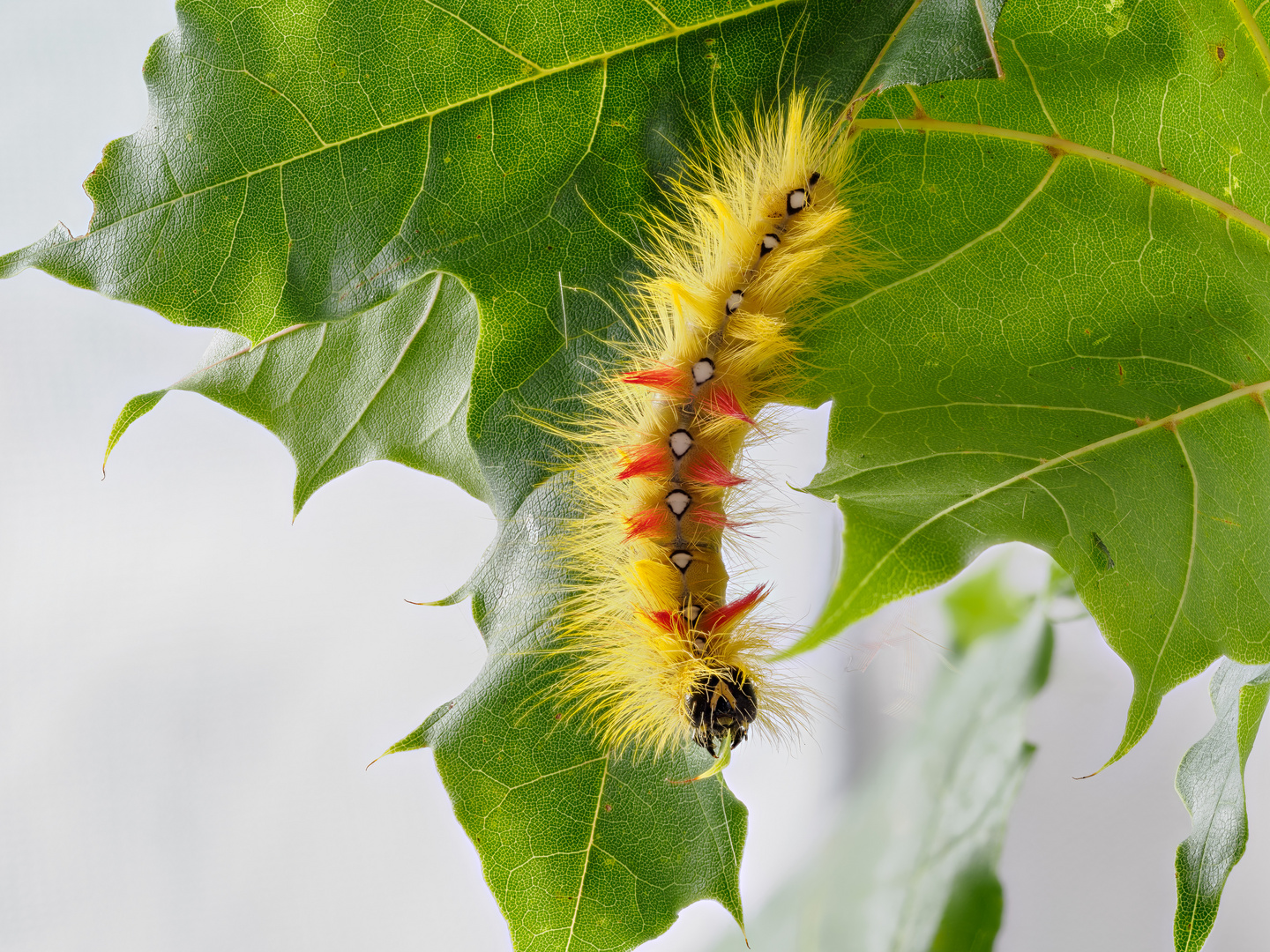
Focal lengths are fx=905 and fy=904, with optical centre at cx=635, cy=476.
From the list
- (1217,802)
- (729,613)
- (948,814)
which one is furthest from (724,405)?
(948,814)

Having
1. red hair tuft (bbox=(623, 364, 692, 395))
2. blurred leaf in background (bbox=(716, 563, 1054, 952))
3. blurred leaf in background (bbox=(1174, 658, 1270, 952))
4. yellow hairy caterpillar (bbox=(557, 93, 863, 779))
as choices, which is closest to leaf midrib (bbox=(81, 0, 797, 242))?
yellow hairy caterpillar (bbox=(557, 93, 863, 779))

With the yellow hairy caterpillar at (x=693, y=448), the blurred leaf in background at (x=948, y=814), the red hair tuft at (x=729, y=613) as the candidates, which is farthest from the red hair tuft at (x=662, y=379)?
the blurred leaf in background at (x=948, y=814)

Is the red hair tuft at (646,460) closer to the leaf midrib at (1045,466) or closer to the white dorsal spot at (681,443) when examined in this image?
the white dorsal spot at (681,443)

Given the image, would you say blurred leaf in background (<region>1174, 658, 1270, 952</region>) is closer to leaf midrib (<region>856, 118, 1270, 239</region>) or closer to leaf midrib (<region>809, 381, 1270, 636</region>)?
leaf midrib (<region>809, 381, 1270, 636</region>)

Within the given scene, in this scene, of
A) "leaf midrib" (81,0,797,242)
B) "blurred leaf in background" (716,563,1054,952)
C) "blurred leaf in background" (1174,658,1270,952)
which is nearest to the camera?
"leaf midrib" (81,0,797,242)

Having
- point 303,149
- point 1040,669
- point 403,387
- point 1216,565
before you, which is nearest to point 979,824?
point 1040,669

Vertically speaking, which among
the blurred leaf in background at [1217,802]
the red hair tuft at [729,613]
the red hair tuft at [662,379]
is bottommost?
the blurred leaf in background at [1217,802]

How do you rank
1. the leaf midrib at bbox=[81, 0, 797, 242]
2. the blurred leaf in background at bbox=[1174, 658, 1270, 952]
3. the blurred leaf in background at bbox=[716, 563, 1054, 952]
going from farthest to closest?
the blurred leaf in background at bbox=[716, 563, 1054, 952] < the blurred leaf in background at bbox=[1174, 658, 1270, 952] < the leaf midrib at bbox=[81, 0, 797, 242]

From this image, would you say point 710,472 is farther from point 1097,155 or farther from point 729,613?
A: point 1097,155
